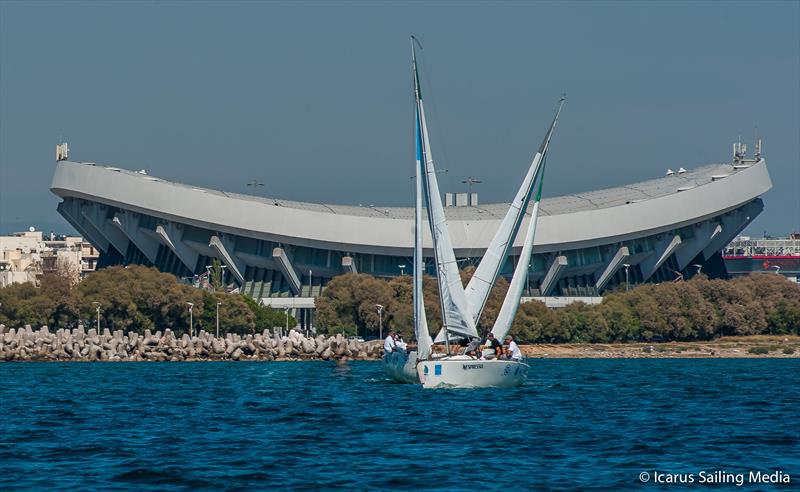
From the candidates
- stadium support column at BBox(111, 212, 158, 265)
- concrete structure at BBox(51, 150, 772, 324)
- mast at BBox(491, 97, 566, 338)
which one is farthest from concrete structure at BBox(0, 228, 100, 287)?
mast at BBox(491, 97, 566, 338)

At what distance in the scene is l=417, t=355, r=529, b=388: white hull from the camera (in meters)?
42.5

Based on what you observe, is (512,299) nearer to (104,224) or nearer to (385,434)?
(385,434)

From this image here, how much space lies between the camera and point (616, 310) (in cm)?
9812

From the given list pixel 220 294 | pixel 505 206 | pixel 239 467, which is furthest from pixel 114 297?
pixel 239 467

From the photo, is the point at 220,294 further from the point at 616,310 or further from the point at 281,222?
the point at 616,310

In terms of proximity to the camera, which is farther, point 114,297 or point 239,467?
point 114,297

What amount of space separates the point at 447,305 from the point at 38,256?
122 metres

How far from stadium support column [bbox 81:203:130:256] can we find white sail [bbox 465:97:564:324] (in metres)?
69.3

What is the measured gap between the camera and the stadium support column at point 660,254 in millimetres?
116688

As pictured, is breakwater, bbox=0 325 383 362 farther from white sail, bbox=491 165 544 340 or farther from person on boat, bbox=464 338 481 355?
person on boat, bbox=464 338 481 355

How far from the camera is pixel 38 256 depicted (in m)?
160

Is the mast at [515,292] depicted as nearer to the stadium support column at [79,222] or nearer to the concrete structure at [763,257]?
the stadium support column at [79,222]

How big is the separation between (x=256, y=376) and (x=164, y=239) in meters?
56.7

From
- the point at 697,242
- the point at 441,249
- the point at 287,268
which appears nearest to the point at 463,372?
the point at 441,249
